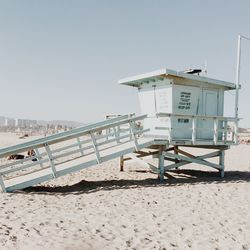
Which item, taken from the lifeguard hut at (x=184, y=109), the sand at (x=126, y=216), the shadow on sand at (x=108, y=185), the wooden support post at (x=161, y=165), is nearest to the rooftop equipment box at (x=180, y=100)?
the lifeguard hut at (x=184, y=109)

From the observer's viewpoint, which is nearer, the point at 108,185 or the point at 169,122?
the point at 108,185

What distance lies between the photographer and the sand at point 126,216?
6.03 meters

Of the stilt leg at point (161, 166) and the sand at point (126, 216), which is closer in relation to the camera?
the sand at point (126, 216)

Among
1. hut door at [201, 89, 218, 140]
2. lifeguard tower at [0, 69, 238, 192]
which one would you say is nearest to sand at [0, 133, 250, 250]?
lifeguard tower at [0, 69, 238, 192]

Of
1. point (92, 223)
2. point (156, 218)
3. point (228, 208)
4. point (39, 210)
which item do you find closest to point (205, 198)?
point (228, 208)

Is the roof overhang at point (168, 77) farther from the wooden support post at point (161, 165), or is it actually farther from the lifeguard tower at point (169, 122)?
the wooden support post at point (161, 165)

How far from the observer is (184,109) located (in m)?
13.2

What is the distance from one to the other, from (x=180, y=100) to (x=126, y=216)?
6.57 metres

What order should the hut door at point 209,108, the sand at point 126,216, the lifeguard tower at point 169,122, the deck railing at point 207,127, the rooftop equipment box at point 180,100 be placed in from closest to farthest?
1. the sand at point 126,216
2. the lifeguard tower at point 169,122
3. the deck railing at point 207,127
4. the rooftop equipment box at point 180,100
5. the hut door at point 209,108

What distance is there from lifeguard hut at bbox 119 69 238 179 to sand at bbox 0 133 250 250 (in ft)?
5.99

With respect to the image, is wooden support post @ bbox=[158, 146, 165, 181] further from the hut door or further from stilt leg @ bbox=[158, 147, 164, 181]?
the hut door

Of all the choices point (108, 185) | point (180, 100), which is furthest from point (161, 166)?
point (180, 100)

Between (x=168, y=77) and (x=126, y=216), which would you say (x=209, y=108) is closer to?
(x=168, y=77)

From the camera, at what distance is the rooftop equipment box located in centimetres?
1266
